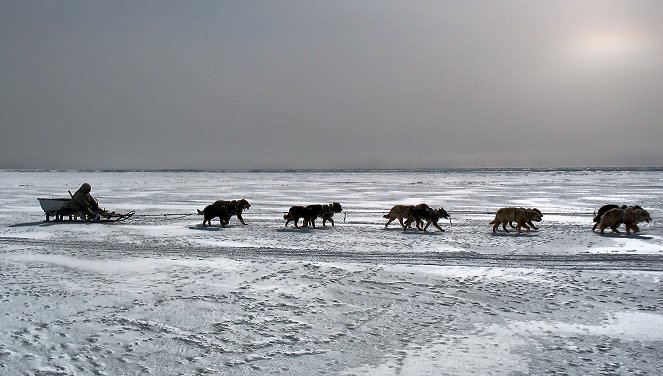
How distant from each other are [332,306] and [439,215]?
8517 millimetres

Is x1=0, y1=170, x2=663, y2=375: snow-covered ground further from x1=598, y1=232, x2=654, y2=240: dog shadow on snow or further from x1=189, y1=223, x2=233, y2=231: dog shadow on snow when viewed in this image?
x1=189, y1=223, x2=233, y2=231: dog shadow on snow

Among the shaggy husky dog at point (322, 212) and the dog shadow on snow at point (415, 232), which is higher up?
the shaggy husky dog at point (322, 212)

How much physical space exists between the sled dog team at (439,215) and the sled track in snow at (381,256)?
137 inches

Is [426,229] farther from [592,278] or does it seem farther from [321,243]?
[592,278]

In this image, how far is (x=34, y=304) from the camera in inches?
279

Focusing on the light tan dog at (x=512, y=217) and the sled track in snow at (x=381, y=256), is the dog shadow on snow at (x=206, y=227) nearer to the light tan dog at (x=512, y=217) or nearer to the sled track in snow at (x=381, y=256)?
the sled track in snow at (x=381, y=256)

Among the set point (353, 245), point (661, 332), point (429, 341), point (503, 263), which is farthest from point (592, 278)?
point (353, 245)

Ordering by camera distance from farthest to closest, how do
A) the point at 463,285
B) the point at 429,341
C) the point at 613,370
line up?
the point at 463,285 < the point at 429,341 < the point at 613,370

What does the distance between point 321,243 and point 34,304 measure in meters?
6.53

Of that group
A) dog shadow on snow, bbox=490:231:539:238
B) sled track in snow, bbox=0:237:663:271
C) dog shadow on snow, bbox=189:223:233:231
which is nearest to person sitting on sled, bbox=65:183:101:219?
dog shadow on snow, bbox=189:223:233:231

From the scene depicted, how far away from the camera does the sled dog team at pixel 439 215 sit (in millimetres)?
13836

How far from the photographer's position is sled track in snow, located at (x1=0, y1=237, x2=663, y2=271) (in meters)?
9.84

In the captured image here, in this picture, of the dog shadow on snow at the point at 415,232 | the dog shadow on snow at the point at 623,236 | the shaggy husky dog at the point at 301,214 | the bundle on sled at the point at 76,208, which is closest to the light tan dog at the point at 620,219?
the dog shadow on snow at the point at 623,236

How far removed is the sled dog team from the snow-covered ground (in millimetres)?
947
